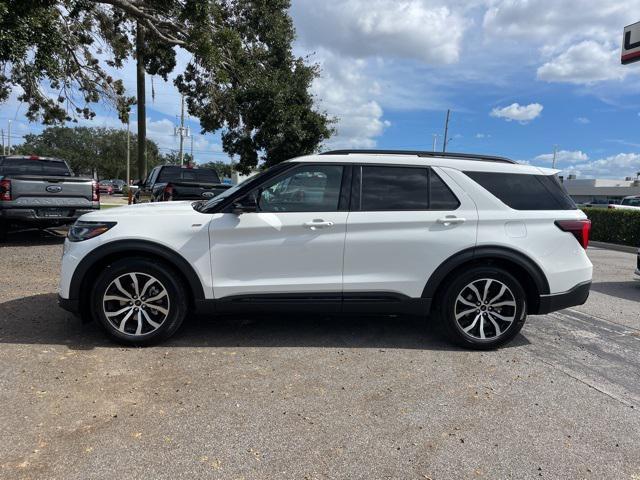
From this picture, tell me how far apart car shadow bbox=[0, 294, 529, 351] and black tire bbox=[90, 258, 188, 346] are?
180 millimetres

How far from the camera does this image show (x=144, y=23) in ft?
49.7

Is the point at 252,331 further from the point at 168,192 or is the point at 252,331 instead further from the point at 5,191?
the point at 5,191

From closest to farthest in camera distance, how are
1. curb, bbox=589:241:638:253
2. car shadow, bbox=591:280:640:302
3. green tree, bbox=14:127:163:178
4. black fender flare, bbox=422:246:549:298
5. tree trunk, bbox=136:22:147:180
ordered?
black fender flare, bbox=422:246:549:298
car shadow, bbox=591:280:640:302
curb, bbox=589:241:638:253
tree trunk, bbox=136:22:147:180
green tree, bbox=14:127:163:178

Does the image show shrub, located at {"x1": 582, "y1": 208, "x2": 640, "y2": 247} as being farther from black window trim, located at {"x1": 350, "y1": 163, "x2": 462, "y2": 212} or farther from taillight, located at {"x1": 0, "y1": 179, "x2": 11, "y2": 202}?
taillight, located at {"x1": 0, "y1": 179, "x2": 11, "y2": 202}

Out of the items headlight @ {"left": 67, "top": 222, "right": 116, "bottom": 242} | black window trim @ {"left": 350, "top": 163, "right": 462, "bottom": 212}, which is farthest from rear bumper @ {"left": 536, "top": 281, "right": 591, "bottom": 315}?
headlight @ {"left": 67, "top": 222, "right": 116, "bottom": 242}

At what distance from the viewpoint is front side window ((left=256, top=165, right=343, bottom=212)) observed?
4.33 metres

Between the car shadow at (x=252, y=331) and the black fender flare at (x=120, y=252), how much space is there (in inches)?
23.5

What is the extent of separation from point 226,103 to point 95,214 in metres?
14.4

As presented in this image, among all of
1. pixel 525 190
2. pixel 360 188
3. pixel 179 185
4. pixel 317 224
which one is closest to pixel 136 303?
pixel 317 224

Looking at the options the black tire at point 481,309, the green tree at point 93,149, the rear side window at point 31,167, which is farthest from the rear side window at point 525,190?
the green tree at point 93,149

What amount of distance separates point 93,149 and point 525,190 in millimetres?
91192

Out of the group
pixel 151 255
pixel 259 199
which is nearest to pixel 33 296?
pixel 151 255

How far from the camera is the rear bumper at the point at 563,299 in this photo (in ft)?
14.7

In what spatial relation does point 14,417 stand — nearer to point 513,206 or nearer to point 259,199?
point 259,199
